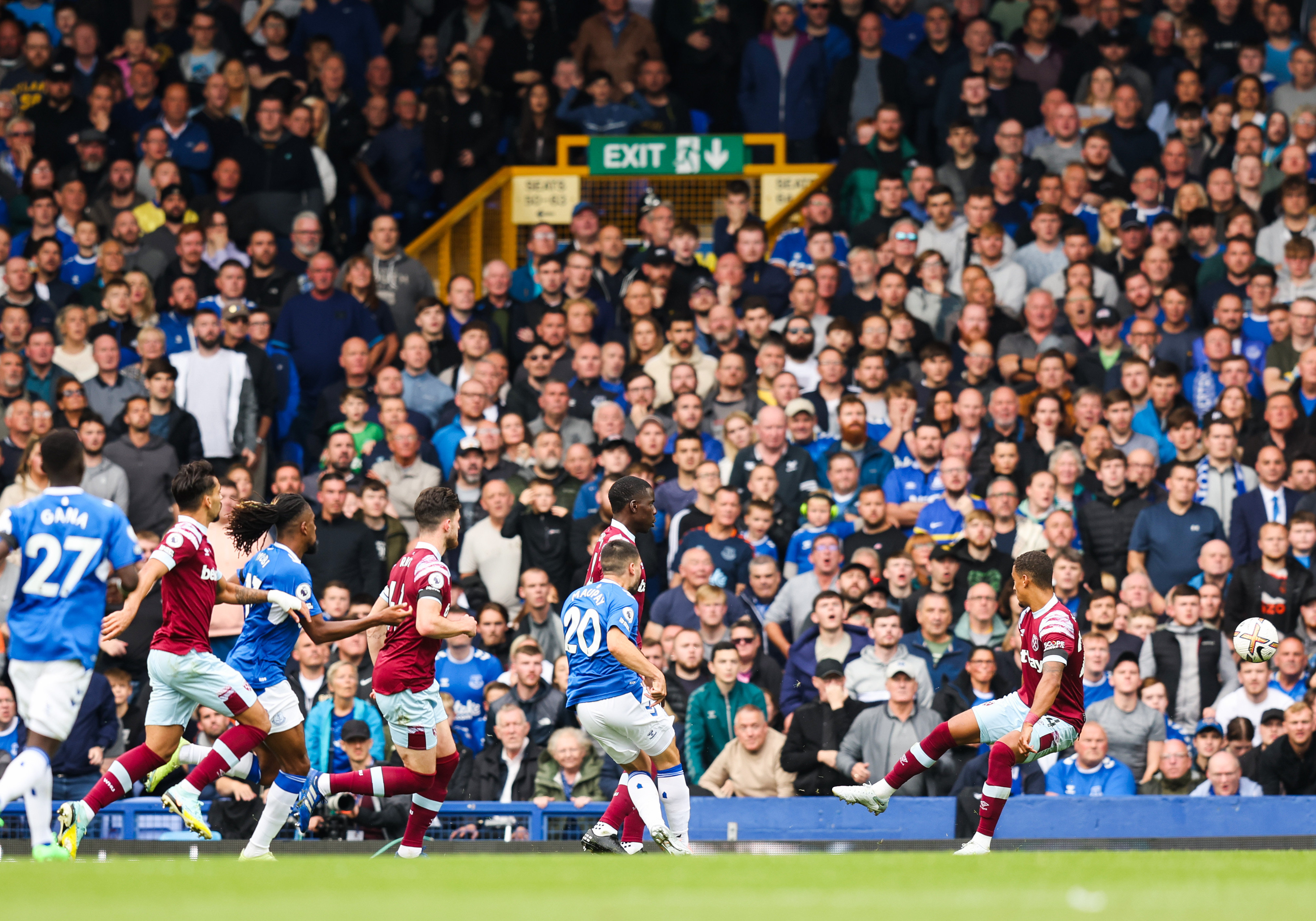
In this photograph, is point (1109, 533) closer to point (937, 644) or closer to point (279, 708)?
point (937, 644)

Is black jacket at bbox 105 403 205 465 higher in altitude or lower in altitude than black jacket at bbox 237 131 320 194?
lower

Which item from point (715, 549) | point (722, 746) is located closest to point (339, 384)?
point (715, 549)

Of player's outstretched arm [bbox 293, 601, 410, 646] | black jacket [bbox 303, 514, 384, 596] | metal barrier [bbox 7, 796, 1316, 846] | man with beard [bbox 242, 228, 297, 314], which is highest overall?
man with beard [bbox 242, 228, 297, 314]

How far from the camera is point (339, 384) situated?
16.0 metres

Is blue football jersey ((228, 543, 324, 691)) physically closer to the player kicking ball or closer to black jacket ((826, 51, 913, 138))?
the player kicking ball

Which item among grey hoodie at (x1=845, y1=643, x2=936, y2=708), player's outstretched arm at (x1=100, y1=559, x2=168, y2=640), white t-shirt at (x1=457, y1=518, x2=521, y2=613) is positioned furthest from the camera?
white t-shirt at (x1=457, y1=518, x2=521, y2=613)

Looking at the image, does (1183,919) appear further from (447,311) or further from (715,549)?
(447,311)

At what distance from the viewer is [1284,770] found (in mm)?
12438

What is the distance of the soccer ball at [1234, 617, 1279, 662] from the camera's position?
1113cm

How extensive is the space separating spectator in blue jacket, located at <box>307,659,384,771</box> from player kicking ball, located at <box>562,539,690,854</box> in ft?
9.54

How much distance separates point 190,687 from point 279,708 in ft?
1.70

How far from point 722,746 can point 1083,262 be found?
566 cm

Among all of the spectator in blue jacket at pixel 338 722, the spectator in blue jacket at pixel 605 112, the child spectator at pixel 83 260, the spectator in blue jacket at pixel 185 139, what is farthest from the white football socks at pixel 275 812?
the spectator in blue jacket at pixel 605 112

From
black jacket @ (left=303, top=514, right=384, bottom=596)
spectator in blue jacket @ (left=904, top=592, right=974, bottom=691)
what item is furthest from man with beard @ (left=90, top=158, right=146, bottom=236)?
spectator in blue jacket @ (left=904, top=592, right=974, bottom=691)
